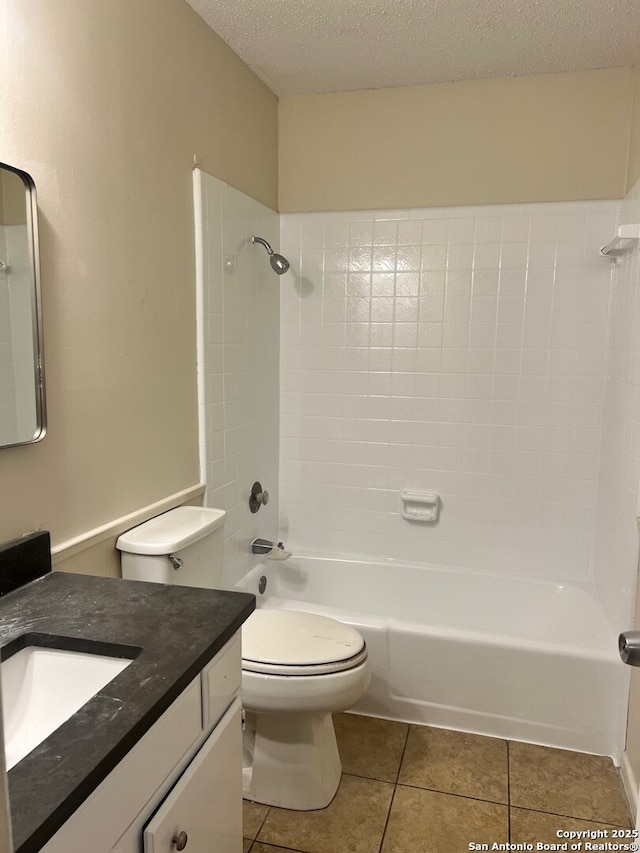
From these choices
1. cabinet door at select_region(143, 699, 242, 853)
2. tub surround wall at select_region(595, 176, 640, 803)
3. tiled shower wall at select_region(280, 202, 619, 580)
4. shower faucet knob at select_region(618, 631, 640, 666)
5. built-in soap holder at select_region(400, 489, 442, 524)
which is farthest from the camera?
built-in soap holder at select_region(400, 489, 442, 524)

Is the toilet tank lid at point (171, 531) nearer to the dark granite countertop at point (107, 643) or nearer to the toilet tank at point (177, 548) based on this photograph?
the toilet tank at point (177, 548)

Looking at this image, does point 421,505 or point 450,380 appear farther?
point 421,505

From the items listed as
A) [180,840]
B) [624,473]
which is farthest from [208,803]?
[624,473]

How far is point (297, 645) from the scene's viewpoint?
1.89m

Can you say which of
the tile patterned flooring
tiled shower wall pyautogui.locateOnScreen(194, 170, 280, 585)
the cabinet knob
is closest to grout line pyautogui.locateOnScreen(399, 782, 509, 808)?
the tile patterned flooring

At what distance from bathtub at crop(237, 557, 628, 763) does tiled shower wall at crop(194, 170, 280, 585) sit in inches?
12.9

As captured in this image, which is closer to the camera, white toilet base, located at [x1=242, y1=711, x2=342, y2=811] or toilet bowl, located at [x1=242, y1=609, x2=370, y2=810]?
toilet bowl, located at [x1=242, y1=609, x2=370, y2=810]

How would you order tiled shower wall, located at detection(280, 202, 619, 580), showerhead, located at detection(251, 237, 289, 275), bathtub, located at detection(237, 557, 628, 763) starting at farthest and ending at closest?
tiled shower wall, located at detection(280, 202, 619, 580), showerhead, located at detection(251, 237, 289, 275), bathtub, located at detection(237, 557, 628, 763)

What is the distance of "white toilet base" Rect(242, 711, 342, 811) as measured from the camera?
190 cm

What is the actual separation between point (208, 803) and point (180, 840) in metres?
0.14

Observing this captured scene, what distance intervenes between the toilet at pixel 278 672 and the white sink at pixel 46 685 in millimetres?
548

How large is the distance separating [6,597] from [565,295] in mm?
2297

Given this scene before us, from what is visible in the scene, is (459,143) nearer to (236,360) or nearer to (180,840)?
(236,360)

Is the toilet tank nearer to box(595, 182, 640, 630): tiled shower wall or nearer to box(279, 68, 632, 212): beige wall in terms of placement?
box(595, 182, 640, 630): tiled shower wall
